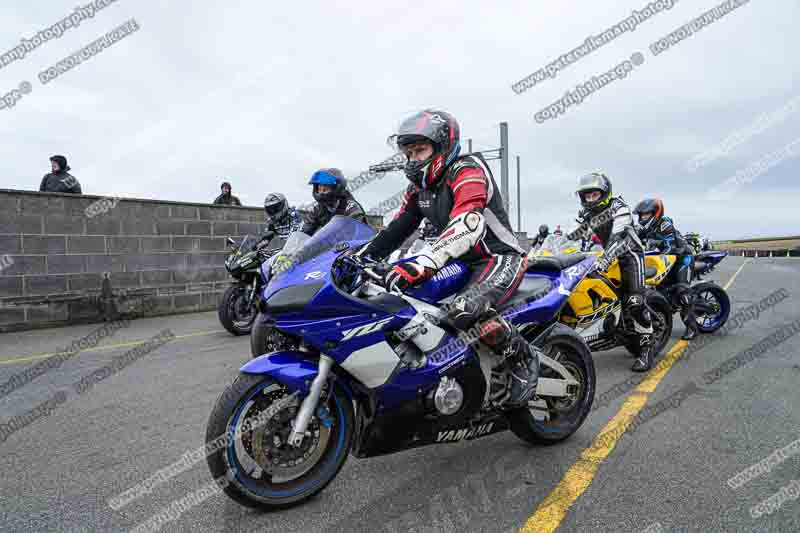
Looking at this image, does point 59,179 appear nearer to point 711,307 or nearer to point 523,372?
point 523,372

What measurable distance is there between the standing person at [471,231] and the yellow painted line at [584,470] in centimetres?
49

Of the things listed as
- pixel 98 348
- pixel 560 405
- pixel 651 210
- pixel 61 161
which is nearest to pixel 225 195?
pixel 61 161

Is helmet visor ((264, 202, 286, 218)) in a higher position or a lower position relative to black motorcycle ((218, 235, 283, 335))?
higher

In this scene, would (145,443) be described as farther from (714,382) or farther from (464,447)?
(714,382)

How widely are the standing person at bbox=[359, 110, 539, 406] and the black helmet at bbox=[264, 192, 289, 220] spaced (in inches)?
199

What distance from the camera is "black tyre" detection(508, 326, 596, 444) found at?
3.46 m

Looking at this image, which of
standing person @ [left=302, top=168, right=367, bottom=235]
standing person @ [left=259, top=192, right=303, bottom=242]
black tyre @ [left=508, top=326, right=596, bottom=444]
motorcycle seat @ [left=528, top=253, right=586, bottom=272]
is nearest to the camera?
black tyre @ [left=508, top=326, right=596, bottom=444]

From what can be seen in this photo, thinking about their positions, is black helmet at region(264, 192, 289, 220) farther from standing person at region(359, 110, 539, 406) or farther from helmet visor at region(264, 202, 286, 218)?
standing person at region(359, 110, 539, 406)

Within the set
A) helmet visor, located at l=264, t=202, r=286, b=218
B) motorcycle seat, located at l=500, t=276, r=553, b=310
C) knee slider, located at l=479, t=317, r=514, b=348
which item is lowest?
knee slider, located at l=479, t=317, r=514, b=348

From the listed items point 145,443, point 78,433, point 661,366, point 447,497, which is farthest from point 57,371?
point 661,366

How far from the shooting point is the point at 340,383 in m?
2.75

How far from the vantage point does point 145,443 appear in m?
3.65

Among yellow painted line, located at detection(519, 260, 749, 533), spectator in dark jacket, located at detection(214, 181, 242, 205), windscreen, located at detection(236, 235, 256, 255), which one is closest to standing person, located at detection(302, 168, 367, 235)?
Result: windscreen, located at detection(236, 235, 256, 255)

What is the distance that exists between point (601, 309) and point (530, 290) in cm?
221
